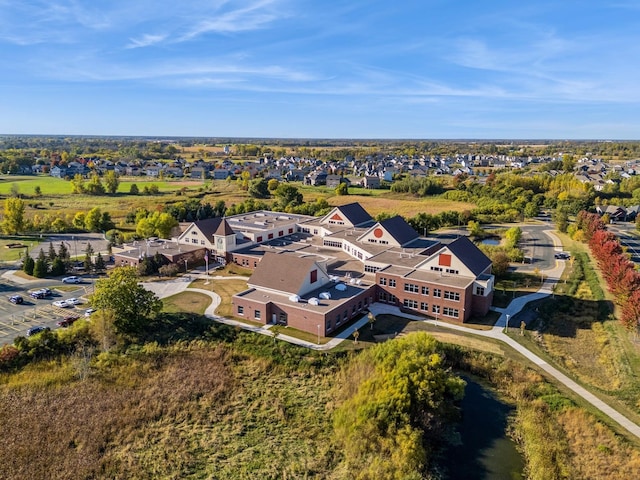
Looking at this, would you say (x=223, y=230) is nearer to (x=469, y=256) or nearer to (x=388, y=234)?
(x=388, y=234)

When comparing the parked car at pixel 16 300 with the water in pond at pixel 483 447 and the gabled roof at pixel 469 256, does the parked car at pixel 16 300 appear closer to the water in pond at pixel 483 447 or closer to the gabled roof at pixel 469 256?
the water in pond at pixel 483 447

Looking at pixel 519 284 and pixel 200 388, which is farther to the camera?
pixel 519 284

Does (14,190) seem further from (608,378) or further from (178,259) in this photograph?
(608,378)

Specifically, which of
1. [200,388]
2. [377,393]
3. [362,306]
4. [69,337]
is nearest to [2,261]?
[69,337]

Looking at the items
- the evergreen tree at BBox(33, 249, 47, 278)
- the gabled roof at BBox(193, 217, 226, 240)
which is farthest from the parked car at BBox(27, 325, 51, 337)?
the gabled roof at BBox(193, 217, 226, 240)

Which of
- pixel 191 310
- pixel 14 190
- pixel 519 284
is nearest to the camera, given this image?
pixel 191 310

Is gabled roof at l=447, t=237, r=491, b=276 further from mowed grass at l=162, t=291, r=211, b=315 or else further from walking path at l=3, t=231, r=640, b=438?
mowed grass at l=162, t=291, r=211, b=315

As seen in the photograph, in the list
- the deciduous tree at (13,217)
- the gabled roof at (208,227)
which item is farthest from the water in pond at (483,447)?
the deciduous tree at (13,217)
